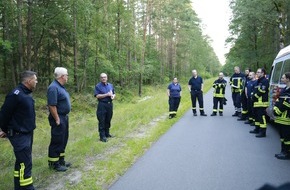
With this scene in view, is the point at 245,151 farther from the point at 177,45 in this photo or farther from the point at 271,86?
the point at 177,45

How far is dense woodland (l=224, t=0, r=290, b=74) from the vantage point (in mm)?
24444

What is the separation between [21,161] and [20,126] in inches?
21.8

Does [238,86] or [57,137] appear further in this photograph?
[238,86]

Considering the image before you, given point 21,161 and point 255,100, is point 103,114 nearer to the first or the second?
point 21,161

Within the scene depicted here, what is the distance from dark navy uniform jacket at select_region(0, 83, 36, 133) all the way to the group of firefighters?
5.33m

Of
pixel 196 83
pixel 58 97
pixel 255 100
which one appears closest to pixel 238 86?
pixel 196 83

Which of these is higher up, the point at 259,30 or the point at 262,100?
the point at 259,30

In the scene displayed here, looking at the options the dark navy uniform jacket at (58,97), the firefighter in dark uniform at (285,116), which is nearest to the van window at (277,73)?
the firefighter in dark uniform at (285,116)

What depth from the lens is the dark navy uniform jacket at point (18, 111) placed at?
4.91 meters

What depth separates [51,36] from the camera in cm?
2152

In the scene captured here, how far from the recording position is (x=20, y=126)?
5.02 meters

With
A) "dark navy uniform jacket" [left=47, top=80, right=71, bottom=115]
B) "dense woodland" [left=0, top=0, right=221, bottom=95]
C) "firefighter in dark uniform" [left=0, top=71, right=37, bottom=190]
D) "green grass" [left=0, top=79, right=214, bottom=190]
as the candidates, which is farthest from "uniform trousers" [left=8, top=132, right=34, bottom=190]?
"dense woodland" [left=0, top=0, right=221, bottom=95]

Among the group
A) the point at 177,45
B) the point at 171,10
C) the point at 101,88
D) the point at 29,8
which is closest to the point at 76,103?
the point at 29,8

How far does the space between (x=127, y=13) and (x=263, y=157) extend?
19081 millimetres
